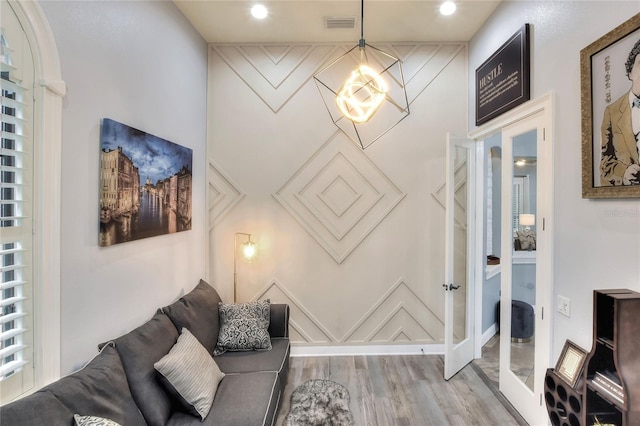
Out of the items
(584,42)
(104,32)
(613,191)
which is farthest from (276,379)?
(584,42)

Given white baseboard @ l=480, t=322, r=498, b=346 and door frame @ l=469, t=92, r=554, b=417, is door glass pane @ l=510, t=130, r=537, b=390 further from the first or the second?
white baseboard @ l=480, t=322, r=498, b=346

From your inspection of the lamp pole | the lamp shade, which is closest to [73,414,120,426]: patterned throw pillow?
the lamp pole

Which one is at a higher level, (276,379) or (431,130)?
(431,130)

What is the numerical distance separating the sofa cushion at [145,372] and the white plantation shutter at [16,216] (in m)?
0.41

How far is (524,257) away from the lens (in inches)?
92.7

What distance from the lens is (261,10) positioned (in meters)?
2.77

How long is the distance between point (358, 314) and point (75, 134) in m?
2.95

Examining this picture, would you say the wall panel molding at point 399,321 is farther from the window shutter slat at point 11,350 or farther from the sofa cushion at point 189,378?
the window shutter slat at point 11,350

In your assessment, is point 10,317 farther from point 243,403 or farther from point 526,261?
point 526,261

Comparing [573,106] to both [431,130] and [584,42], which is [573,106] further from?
[431,130]

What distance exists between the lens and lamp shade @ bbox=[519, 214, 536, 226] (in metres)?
2.23

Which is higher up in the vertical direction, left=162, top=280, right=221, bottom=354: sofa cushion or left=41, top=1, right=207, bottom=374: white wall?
left=41, top=1, right=207, bottom=374: white wall

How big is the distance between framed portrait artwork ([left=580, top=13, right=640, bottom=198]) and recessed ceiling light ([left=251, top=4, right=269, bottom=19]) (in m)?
2.50

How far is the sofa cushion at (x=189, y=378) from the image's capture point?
5.67ft
